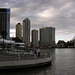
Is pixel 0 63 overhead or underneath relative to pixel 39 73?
overhead

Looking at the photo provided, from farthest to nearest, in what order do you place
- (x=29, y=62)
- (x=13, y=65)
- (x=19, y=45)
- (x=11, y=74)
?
1. (x=19, y=45)
2. (x=29, y=62)
3. (x=13, y=65)
4. (x=11, y=74)

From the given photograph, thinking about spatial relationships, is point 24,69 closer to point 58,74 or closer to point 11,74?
point 11,74

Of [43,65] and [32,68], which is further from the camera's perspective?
[43,65]

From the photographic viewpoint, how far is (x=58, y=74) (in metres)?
23.6

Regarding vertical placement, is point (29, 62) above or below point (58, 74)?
above

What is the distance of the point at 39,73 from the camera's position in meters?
23.5

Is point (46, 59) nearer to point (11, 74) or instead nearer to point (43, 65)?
point (43, 65)

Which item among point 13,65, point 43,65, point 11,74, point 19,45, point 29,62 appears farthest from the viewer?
point 19,45

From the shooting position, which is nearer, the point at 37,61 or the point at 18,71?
the point at 18,71

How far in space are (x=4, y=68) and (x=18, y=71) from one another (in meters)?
2.27

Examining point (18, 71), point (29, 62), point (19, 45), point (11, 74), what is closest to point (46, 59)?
point (29, 62)

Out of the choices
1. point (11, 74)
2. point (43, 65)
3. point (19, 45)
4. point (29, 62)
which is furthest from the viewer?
point (19, 45)

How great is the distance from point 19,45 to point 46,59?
200ft

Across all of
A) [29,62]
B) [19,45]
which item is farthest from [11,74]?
[19,45]
